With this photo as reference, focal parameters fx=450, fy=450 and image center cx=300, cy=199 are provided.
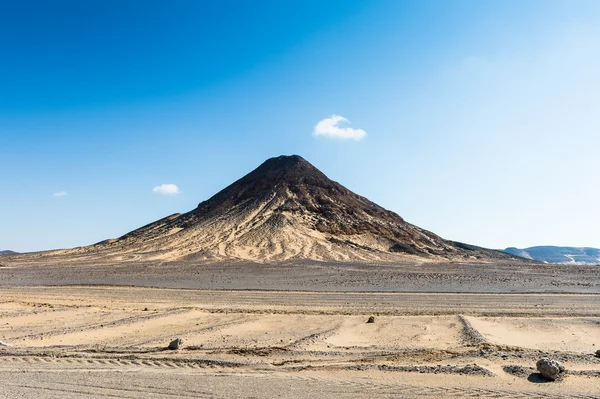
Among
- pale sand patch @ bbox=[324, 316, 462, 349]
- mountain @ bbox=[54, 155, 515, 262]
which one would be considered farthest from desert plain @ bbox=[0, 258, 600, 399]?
mountain @ bbox=[54, 155, 515, 262]

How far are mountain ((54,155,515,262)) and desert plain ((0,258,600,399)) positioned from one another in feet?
121

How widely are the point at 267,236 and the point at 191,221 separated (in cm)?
2220

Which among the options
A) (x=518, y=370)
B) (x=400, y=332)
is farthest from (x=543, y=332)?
(x=518, y=370)

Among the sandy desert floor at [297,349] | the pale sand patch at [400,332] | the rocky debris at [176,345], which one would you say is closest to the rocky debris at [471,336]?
the sandy desert floor at [297,349]

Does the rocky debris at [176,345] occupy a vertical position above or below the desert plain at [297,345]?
above

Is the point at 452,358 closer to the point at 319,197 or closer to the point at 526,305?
the point at 526,305

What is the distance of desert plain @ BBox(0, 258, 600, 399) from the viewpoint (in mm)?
7898

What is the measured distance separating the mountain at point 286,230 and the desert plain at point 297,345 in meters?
37.0

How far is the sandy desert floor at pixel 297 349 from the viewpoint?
25.8 feet

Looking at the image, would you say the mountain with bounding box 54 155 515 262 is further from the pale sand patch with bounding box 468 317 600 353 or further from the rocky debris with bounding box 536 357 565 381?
the rocky debris with bounding box 536 357 565 381

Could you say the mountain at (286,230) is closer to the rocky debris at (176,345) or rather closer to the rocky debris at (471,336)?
the rocky debris at (471,336)

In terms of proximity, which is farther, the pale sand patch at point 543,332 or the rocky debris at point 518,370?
the pale sand patch at point 543,332

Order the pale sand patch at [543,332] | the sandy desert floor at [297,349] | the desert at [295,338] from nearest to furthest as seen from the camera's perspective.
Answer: the sandy desert floor at [297,349], the desert at [295,338], the pale sand patch at [543,332]

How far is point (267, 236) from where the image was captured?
230ft
